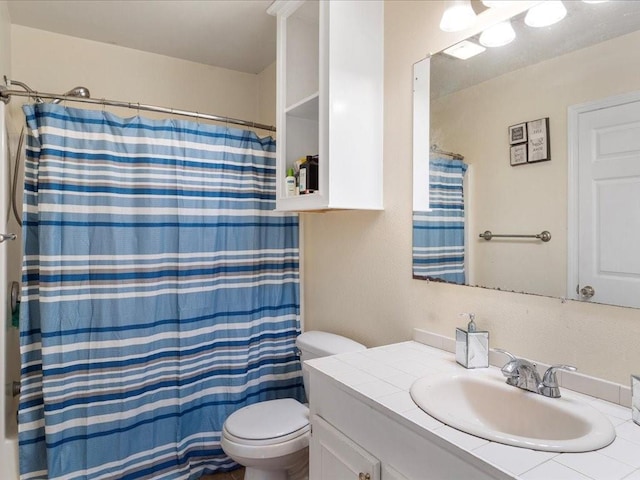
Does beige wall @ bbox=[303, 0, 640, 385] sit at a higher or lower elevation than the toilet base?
higher

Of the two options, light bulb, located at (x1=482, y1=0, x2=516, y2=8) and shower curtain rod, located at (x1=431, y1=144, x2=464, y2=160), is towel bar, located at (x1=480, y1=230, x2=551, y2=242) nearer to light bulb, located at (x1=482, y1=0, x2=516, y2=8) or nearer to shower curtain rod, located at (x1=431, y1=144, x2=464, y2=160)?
shower curtain rod, located at (x1=431, y1=144, x2=464, y2=160)

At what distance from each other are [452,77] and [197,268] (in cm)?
144

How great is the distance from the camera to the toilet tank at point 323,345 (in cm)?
171

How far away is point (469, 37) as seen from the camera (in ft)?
4.39

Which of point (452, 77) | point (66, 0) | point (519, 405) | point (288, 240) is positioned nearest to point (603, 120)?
point (452, 77)

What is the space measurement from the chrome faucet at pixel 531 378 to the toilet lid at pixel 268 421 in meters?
0.91

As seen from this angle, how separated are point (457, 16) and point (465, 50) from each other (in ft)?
0.38

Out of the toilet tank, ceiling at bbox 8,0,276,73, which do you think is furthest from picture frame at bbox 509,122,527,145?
ceiling at bbox 8,0,276,73

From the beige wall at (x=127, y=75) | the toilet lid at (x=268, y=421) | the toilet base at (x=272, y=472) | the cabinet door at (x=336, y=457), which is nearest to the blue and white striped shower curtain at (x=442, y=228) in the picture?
the cabinet door at (x=336, y=457)

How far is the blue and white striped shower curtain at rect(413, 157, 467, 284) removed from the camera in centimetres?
139

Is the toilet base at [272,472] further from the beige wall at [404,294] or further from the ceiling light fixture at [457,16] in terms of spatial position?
the ceiling light fixture at [457,16]

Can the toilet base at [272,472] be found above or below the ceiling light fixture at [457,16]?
below

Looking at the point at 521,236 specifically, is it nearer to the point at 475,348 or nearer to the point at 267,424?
the point at 475,348

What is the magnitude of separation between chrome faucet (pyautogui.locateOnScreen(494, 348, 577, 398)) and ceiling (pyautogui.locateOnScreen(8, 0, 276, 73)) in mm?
1934
